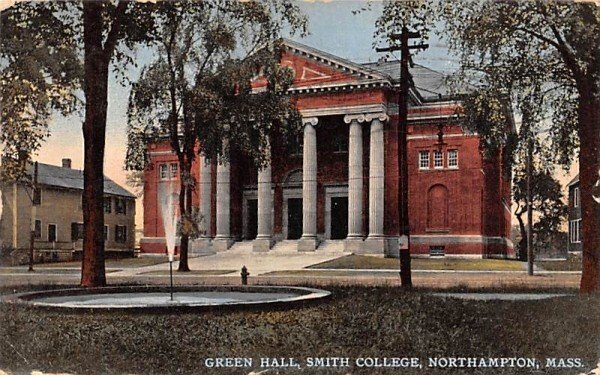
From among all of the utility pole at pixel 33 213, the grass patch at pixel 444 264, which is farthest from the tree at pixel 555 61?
the utility pole at pixel 33 213

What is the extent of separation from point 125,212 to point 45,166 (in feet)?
3.40

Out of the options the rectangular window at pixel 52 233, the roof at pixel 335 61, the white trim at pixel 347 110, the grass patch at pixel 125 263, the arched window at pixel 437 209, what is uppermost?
the roof at pixel 335 61

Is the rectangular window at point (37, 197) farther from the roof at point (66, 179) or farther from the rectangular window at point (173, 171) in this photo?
the rectangular window at point (173, 171)

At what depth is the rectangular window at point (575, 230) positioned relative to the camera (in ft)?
25.3

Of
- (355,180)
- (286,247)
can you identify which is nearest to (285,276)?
(286,247)

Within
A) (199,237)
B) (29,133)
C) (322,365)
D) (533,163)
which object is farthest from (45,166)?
(533,163)

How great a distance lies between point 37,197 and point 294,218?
9.94ft

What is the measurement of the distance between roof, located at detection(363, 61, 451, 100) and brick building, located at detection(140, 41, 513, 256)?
1 centimetres

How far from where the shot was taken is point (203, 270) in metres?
8.59

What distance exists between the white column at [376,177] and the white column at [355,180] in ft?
0.51

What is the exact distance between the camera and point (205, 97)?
840cm

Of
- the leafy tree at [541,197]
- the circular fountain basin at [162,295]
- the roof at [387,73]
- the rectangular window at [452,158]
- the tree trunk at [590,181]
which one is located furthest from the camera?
the rectangular window at [452,158]

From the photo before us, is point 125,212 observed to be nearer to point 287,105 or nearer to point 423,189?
point 287,105

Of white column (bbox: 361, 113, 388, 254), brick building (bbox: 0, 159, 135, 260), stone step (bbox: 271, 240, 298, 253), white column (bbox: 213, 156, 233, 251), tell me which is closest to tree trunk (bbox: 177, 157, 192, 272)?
white column (bbox: 213, 156, 233, 251)
